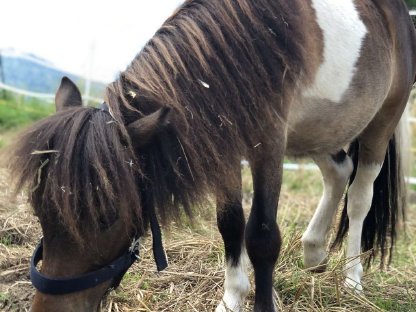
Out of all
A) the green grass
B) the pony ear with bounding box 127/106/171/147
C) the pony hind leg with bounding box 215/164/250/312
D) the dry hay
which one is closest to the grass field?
the dry hay

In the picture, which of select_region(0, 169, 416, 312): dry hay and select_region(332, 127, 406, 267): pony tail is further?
select_region(332, 127, 406, 267): pony tail

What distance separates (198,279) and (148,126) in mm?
1354

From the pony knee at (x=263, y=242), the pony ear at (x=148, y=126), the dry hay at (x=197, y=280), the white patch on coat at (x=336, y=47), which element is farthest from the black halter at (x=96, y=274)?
the white patch on coat at (x=336, y=47)

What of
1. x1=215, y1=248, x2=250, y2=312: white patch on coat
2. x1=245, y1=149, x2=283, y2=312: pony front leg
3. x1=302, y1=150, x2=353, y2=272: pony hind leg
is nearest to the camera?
x1=245, y1=149, x2=283, y2=312: pony front leg

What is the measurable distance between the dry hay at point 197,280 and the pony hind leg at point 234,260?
110 millimetres

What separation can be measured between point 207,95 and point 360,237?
1746 millimetres

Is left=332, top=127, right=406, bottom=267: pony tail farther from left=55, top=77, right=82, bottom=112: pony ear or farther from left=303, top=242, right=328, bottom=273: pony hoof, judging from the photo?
left=55, top=77, right=82, bottom=112: pony ear

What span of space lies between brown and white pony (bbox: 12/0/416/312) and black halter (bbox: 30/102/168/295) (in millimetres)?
22

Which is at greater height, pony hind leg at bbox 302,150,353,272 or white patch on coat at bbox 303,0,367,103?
white patch on coat at bbox 303,0,367,103

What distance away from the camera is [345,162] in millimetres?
3570

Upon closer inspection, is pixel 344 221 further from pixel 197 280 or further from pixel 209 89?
pixel 209 89

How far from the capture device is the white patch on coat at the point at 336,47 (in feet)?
8.79

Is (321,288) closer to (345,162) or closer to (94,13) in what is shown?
(345,162)

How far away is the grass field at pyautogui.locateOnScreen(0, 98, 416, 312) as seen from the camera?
2738 mm
